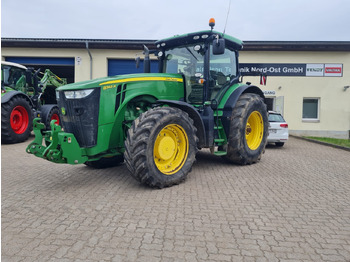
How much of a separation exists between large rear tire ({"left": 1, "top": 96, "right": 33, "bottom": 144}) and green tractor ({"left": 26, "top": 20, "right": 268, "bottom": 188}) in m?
4.93

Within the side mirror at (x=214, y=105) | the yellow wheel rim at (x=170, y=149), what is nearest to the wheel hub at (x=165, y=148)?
the yellow wheel rim at (x=170, y=149)

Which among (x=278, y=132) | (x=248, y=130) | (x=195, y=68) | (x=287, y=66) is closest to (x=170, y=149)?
(x=195, y=68)

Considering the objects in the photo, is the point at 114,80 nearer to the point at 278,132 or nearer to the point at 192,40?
the point at 192,40

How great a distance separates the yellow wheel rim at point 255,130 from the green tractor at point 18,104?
6554 mm

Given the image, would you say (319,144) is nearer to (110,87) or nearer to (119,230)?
(110,87)

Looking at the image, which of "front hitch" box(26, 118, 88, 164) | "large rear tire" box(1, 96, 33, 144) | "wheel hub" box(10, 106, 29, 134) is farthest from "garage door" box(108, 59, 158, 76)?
"front hitch" box(26, 118, 88, 164)

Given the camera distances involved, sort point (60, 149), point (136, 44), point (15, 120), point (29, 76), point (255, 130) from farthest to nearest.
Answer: point (136, 44) → point (29, 76) → point (15, 120) → point (255, 130) → point (60, 149)

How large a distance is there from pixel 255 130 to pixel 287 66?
1003 centimetres

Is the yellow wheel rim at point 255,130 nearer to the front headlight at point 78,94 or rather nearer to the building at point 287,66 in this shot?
the front headlight at point 78,94

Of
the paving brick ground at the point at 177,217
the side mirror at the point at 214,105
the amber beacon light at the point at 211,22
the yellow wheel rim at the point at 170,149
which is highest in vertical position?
the amber beacon light at the point at 211,22

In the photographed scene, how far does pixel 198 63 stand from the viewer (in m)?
5.84

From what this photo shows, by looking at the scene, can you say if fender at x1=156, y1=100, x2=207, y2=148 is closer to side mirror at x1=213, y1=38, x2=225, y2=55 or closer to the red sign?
side mirror at x1=213, y1=38, x2=225, y2=55

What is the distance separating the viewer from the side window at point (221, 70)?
596 centimetres

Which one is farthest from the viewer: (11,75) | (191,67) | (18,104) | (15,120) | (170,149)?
(11,75)
